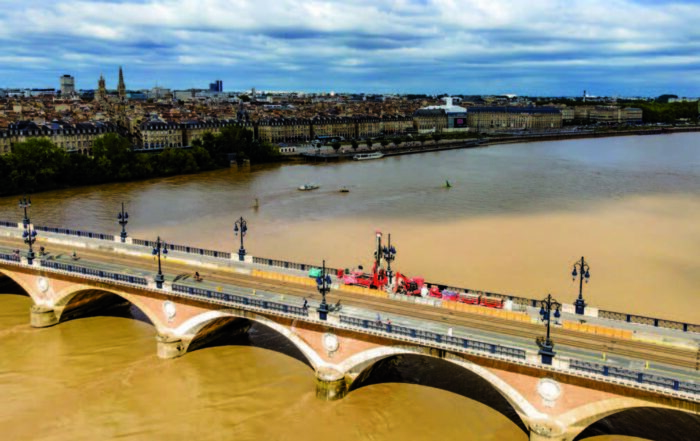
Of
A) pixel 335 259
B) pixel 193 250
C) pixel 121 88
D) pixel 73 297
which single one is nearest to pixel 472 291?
pixel 193 250

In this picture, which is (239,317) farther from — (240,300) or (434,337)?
(434,337)

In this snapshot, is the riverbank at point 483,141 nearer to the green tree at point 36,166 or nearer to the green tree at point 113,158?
the green tree at point 113,158

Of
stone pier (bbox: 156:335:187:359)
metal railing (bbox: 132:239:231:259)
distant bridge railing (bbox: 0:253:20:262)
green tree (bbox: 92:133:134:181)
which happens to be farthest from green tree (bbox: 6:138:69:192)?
stone pier (bbox: 156:335:187:359)

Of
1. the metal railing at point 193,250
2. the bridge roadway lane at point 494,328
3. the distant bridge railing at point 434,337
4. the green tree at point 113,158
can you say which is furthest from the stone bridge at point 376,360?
the green tree at point 113,158

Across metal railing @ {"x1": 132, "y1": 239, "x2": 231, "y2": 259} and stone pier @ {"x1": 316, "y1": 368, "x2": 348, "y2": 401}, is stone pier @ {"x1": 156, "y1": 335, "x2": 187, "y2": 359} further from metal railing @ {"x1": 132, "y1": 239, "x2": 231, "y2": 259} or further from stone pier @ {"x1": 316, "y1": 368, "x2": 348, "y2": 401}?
stone pier @ {"x1": 316, "y1": 368, "x2": 348, "y2": 401}

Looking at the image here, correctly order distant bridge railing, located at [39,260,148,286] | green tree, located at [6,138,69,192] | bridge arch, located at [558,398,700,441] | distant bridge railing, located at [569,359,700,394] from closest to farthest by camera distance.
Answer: distant bridge railing, located at [569,359,700,394] → bridge arch, located at [558,398,700,441] → distant bridge railing, located at [39,260,148,286] → green tree, located at [6,138,69,192]

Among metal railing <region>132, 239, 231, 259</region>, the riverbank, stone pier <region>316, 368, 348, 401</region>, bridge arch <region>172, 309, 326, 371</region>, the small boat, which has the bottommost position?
stone pier <region>316, 368, 348, 401</region>

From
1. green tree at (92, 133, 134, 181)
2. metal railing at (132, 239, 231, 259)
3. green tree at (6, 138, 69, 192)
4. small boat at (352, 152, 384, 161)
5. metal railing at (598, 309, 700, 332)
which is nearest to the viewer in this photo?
metal railing at (598, 309, 700, 332)

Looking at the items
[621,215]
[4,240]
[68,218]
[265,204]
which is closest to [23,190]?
[68,218]
